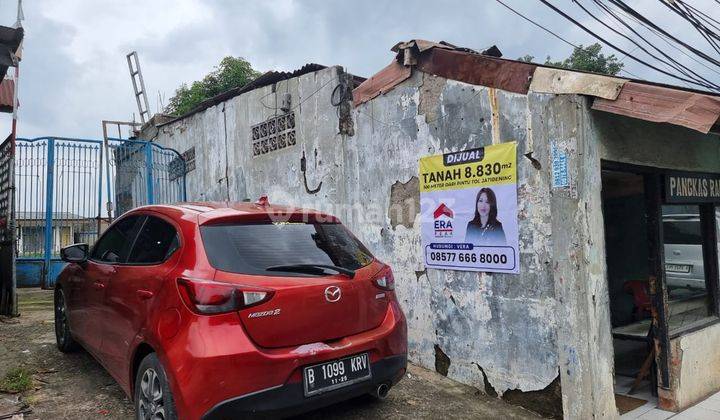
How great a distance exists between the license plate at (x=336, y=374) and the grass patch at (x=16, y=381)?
8.75 feet

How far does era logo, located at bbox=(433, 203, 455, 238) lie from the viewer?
4625mm

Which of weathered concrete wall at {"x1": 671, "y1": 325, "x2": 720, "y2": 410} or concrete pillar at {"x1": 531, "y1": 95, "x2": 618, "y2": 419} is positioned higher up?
concrete pillar at {"x1": 531, "y1": 95, "x2": 618, "y2": 419}

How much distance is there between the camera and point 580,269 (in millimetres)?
3648

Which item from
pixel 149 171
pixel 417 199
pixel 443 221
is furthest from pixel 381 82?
pixel 149 171

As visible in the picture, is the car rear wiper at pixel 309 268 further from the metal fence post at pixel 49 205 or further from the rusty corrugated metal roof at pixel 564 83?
the metal fence post at pixel 49 205

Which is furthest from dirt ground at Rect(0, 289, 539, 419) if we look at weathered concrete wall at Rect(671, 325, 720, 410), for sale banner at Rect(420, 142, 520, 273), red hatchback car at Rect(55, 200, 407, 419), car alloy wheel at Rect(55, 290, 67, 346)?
weathered concrete wall at Rect(671, 325, 720, 410)

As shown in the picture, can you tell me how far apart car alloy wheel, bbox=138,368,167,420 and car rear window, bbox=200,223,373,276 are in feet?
2.64

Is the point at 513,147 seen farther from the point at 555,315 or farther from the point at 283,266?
the point at 283,266

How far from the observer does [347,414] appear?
3449 mm

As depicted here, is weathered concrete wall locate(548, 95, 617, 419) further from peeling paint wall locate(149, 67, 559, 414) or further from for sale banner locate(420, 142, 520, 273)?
for sale banner locate(420, 142, 520, 273)

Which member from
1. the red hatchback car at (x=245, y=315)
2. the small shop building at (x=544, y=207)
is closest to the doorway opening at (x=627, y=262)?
the small shop building at (x=544, y=207)

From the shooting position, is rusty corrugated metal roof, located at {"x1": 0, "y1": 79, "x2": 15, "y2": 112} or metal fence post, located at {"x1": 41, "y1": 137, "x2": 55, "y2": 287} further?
rusty corrugated metal roof, located at {"x1": 0, "y1": 79, "x2": 15, "y2": 112}

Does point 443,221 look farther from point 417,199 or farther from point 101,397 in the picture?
point 101,397

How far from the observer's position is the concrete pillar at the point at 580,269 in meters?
3.65
